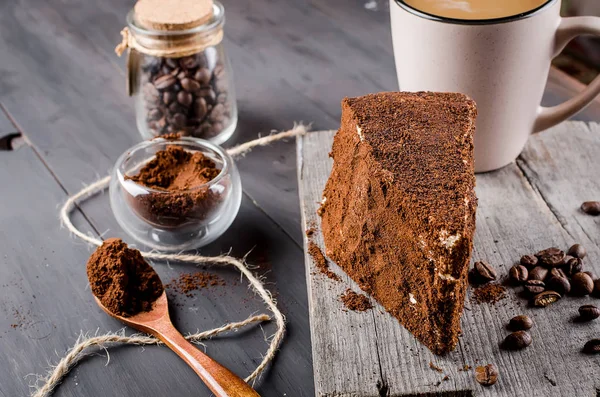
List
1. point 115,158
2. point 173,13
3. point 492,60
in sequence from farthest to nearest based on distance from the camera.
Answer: point 115,158 → point 173,13 → point 492,60

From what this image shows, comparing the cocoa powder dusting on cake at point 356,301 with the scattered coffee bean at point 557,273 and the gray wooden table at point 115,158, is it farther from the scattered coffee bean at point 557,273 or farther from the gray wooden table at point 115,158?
the scattered coffee bean at point 557,273

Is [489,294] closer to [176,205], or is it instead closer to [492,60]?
[492,60]

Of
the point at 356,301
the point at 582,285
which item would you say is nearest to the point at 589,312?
the point at 582,285

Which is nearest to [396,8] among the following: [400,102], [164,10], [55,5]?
[400,102]

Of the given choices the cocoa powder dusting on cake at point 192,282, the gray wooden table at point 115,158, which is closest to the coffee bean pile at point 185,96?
the gray wooden table at point 115,158

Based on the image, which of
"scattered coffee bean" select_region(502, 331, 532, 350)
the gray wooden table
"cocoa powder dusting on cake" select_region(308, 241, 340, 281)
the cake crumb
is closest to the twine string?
the gray wooden table

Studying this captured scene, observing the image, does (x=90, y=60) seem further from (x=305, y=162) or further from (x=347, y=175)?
(x=347, y=175)

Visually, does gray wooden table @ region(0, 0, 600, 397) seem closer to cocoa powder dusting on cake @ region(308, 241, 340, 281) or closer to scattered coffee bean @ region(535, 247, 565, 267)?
cocoa powder dusting on cake @ region(308, 241, 340, 281)
